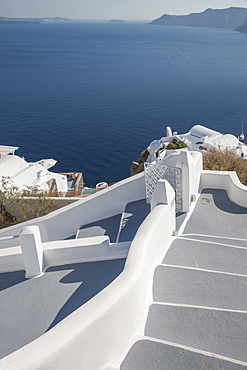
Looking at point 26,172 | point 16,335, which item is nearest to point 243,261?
point 16,335

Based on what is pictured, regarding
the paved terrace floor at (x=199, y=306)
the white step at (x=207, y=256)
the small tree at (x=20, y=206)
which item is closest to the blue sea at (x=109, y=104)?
the small tree at (x=20, y=206)

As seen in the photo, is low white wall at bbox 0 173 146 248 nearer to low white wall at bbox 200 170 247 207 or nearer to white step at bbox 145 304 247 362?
low white wall at bbox 200 170 247 207

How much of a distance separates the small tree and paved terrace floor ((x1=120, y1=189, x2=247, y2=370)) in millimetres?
7740

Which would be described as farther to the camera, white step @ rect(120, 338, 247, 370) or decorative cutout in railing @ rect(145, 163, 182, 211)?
decorative cutout in railing @ rect(145, 163, 182, 211)

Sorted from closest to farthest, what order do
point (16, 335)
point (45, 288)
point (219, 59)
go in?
point (16, 335)
point (45, 288)
point (219, 59)

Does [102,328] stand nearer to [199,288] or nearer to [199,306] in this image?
[199,306]

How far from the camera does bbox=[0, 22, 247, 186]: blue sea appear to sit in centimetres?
4866

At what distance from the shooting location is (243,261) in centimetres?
853

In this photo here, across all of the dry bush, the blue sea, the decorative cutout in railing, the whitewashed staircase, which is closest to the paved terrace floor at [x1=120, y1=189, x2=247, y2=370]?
the whitewashed staircase

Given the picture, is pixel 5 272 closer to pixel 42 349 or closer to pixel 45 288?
pixel 45 288

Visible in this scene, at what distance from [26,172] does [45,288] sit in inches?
512

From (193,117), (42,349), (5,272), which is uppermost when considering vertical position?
(42,349)

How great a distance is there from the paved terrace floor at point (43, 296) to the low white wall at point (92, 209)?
347 centimetres

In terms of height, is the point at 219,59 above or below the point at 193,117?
above
